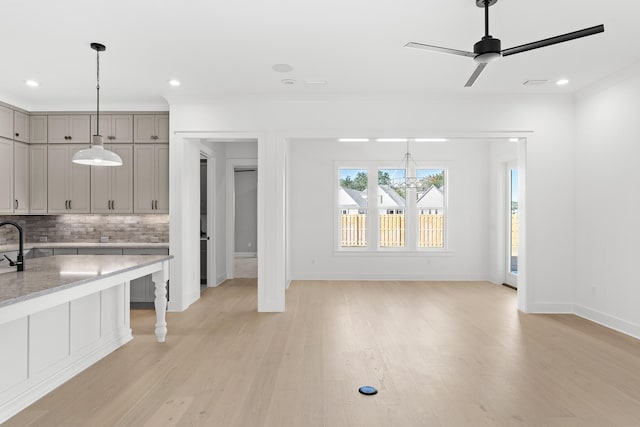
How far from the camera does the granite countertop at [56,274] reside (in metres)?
2.21

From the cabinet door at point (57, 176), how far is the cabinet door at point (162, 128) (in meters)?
1.33

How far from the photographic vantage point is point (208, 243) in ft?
22.9

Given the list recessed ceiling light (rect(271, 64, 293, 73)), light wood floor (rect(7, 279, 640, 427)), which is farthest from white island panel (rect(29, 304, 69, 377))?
recessed ceiling light (rect(271, 64, 293, 73))

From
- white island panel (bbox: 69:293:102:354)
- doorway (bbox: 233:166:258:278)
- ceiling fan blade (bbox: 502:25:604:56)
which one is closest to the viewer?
ceiling fan blade (bbox: 502:25:604:56)

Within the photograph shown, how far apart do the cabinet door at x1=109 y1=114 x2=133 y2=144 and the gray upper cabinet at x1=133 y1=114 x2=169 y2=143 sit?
0.07 m

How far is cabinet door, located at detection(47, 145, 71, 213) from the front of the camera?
561 centimetres

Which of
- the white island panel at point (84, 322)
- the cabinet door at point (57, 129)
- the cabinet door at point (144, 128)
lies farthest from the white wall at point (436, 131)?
the white island panel at point (84, 322)

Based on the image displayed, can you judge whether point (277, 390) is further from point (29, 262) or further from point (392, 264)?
point (392, 264)

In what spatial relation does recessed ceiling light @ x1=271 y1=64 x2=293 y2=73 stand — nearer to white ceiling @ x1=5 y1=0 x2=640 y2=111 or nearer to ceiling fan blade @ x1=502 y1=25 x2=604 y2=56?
white ceiling @ x1=5 y1=0 x2=640 y2=111

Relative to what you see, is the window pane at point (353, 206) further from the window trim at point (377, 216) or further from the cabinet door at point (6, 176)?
the cabinet door at point (6, 176)

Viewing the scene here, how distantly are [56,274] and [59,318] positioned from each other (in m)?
0.44

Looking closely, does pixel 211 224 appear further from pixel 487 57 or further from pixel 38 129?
pixel 487 57

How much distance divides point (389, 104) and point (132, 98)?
135 inches

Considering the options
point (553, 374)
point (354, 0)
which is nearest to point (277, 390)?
point (553, 374)
